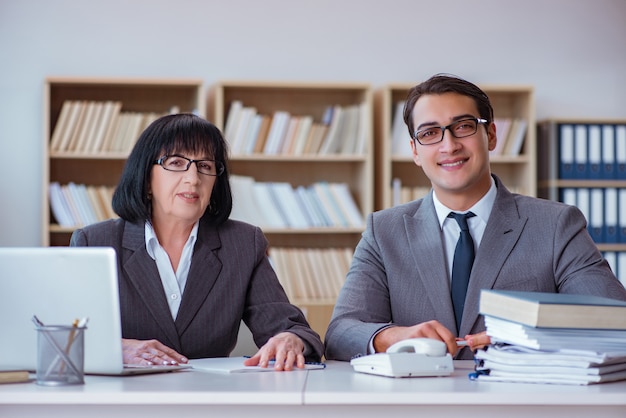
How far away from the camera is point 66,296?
5.45 feet

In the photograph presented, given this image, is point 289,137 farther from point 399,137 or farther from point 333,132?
point 399,137

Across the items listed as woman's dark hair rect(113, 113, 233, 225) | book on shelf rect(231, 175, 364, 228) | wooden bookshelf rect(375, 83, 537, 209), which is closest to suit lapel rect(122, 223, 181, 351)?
woman's dark hair rect(113, 113, 233, 225)

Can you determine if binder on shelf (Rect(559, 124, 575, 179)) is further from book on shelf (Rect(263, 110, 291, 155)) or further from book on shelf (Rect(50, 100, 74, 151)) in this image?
book on shelf (Rect(50, 100, 74, 151))

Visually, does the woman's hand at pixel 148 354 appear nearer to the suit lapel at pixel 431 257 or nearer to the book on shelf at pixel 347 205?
the suit lapel at pixel 431 257

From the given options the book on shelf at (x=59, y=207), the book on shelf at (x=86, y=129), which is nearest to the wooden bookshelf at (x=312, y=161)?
the book on shelf at (x=86, y=129)

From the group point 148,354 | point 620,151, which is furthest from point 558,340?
point 620,151

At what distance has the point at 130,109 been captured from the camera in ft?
16.1

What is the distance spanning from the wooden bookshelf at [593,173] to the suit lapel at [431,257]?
2.69 m

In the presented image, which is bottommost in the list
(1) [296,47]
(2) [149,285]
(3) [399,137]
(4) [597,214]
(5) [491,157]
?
(2) [149,285]

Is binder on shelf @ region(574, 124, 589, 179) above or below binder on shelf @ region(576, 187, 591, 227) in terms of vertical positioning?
above

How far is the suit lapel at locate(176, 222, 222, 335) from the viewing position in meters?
2.27

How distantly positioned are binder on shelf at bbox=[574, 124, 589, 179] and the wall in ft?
1.27

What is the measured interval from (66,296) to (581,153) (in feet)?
12.5

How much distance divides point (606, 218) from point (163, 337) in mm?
3338
